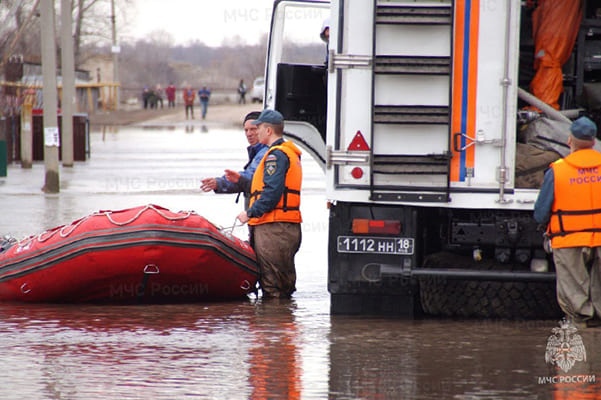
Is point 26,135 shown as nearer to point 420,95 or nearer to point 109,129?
point 420,95

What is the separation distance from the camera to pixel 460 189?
8.36 meters

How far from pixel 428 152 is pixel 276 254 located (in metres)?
2.14

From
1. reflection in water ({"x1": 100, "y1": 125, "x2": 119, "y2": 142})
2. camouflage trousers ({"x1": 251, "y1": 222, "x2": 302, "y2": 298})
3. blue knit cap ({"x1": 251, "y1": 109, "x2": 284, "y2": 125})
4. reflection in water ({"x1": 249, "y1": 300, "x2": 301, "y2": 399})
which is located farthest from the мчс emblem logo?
reflection in water ({"x1": 100, "y1": 125, "x2": 119, "y2": 142})

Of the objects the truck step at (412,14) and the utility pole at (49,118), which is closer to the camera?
the truck step at (412,14)

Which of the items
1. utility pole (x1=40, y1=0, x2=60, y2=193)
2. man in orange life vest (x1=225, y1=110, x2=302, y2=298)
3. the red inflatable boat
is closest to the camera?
the red inflatable boat

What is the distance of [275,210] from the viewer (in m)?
9.95

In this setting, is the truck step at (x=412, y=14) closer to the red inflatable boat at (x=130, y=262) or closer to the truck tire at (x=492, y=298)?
the truck tire at (x=492, y=298)

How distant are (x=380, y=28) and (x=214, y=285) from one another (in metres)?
2.73

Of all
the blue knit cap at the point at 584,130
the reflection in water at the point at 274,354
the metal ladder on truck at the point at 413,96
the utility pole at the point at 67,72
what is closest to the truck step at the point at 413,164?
the metal ladder on truck at the point at 413,96

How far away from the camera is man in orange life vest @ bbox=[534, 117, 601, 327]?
26.7 ft

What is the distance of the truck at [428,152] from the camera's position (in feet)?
27.2

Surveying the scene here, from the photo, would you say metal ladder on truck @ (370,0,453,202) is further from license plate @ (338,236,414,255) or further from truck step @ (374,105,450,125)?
license plate @ (338,236,414,255)

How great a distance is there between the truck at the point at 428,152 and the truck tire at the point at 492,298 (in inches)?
1.6

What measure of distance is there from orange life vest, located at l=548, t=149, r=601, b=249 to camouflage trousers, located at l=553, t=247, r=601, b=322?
0.26ft
